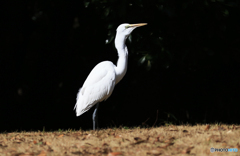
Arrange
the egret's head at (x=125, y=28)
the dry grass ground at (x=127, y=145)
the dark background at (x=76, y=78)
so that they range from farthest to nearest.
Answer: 1. the dark background at (x=76, y=78)
2. the egret's head at (x=125, y=28)
3. the dry grass ground at (x=127, y=145)

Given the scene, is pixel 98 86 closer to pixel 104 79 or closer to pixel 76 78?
pixel 104 79

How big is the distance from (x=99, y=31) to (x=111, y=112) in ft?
7.10

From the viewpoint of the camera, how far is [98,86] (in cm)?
550

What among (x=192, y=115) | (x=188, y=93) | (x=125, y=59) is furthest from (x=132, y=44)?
(x=192, y=115)

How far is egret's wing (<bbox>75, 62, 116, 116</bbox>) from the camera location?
5445mm

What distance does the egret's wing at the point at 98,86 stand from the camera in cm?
545

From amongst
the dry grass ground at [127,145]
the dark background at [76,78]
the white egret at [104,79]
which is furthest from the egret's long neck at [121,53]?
the dry grass ground at [127,145]

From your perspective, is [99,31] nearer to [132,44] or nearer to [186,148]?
[132,44]

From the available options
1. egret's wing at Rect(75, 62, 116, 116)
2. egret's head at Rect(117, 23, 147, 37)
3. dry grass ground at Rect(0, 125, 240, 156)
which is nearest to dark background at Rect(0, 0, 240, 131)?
egret's wing at Rect(75, 62, 116, 116)

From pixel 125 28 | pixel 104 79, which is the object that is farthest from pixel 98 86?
pixel 125 28

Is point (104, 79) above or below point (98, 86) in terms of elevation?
above

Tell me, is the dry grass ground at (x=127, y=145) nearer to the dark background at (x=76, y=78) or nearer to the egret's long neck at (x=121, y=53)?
the egret's long neck at (x=121, y=53)

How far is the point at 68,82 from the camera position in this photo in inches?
294

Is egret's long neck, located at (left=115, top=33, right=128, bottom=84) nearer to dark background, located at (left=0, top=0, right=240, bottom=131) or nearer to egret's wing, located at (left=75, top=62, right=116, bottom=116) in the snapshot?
egret's wing, located at (left=75, top=62, right=116, bottom=116)
